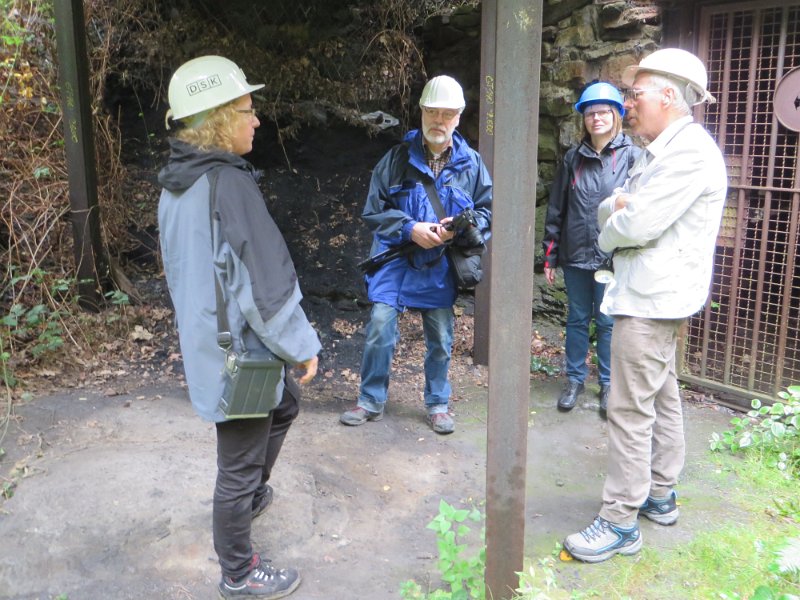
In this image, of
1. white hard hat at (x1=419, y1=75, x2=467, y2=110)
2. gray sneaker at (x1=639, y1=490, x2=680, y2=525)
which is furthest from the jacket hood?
gray sneaker at (x1=639, y1=490, x2=680, y2=525)

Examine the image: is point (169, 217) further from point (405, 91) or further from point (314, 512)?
point (405, 91)

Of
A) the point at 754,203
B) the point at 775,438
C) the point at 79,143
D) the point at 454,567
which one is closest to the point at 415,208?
the point at 454,567

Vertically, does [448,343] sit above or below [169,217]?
below

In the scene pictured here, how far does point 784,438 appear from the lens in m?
4.00

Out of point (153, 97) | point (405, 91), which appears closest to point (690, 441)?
point (405, 91)

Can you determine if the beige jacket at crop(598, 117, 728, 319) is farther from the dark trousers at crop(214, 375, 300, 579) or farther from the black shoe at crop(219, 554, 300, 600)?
the black shoe at crop(219, 554, 300, 600)

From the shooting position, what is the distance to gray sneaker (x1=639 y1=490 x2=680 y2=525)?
3.29 metres

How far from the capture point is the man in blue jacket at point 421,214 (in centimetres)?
409

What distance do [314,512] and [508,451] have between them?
4.28 feet

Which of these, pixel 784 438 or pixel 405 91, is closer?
pixel 784 438

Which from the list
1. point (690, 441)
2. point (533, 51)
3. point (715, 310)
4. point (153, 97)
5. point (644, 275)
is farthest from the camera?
point (153, 97)

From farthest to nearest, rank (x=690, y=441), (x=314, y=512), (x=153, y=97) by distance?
(x=153, y=97)
(x=690, y=441)
(x=314, y=512)

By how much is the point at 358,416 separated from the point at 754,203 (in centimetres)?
300

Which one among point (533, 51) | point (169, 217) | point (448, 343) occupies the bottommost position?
point (448, 343)
